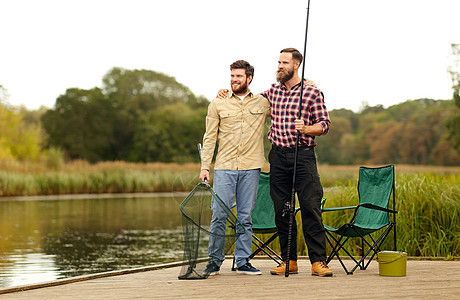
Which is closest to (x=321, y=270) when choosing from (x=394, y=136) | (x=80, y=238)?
(x=80, y=238)

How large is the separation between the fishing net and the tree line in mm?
21983

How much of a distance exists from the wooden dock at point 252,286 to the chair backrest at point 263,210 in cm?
44

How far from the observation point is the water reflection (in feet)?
23.5

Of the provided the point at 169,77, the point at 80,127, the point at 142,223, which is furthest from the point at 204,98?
the point at 142,223

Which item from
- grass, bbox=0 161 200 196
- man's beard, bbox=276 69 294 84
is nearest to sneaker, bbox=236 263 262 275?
man's beard, bbox=276 69 294 84

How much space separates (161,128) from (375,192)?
107ft

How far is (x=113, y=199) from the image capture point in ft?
62.5

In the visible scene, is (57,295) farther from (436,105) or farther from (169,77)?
(169,77)

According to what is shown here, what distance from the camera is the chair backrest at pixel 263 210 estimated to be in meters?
5.00

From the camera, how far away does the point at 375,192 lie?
495 centimetres

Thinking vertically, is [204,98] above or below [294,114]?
above

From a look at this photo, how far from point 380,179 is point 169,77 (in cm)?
4100

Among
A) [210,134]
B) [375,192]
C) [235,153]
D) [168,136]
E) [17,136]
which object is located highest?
[168,136]

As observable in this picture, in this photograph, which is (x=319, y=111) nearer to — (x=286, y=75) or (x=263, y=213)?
(x=286, y=75)
